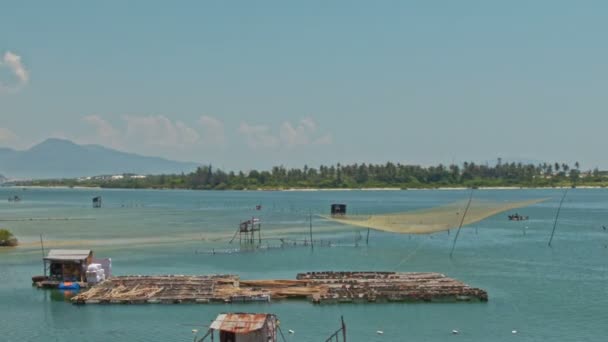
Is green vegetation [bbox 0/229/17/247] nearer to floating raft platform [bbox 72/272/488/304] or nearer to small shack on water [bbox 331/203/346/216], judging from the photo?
floating raft platform [bbox 72/272/488/304]

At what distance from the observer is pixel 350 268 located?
3656 cm

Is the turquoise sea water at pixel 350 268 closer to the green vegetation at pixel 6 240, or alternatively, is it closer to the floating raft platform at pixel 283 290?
the floating raft platform at pixel 283 290

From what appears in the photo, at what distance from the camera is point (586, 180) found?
177 m

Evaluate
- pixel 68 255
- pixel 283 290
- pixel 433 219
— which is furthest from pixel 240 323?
pixel 433 219

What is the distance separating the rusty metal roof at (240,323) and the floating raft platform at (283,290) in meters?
9.73

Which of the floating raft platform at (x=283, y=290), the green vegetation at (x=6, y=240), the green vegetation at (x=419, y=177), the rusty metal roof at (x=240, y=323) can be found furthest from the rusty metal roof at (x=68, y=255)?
the green vegetation at (x=419, y=177)

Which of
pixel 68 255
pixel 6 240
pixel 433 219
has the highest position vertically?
pixel 433 219

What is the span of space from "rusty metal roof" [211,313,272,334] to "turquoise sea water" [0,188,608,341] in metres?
5.38

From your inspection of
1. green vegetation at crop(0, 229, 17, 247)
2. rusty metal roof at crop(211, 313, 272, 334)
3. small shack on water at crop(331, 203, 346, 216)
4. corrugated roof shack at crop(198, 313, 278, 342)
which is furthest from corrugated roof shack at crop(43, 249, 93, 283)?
small shack on water at crop(331, 203, 346, 216)

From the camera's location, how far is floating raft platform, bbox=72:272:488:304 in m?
27.1

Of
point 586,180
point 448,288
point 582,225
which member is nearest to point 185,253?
point 448,288

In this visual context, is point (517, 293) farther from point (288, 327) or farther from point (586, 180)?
point (586, 180)

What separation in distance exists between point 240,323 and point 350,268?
20.0 m

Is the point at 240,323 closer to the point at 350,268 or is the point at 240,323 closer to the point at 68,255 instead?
the point at 68,255
